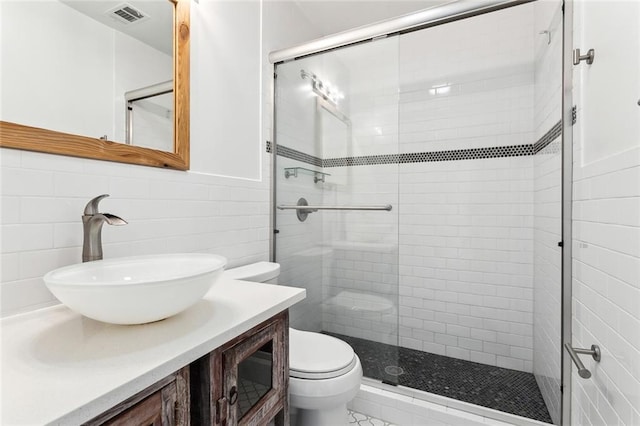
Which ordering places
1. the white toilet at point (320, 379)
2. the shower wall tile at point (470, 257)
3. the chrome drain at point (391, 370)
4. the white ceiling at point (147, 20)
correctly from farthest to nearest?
the shower wall tile at point (470, 257) < the chrome drain at point (391, 370) < the white toilet at point (320, 379) < the white ceiling at point (147, 20)

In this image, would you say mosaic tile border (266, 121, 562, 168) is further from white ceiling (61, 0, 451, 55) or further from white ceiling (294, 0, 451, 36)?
white ceiling (294, 0, 451, 36)

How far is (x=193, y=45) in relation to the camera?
1498mm

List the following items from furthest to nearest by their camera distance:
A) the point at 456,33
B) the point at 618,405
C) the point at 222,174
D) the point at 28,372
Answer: the point at 456,33 < the point at 222,174 < the point at 618,405 < the point at 28,372

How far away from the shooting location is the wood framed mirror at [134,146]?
36.3 inches

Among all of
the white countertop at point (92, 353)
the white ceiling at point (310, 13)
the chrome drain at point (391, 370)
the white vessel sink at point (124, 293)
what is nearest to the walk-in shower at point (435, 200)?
the chrome drain at point (391, 370)

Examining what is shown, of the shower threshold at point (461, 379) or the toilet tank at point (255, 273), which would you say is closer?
the toilet tank at point (255, 273)

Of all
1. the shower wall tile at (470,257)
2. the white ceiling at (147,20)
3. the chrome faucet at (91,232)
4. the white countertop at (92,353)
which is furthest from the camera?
the shower wall tile at (470,257)

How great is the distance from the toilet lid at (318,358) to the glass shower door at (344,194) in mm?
544

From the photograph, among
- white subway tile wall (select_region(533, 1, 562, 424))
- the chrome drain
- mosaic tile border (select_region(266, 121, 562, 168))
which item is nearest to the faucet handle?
mosaic tile border (select_region(266, 121, 562, 168))

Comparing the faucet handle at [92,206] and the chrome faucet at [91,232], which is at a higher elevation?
the faucet handle at [92,206]

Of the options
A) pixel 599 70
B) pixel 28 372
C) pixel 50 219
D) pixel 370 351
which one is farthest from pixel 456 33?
pixel 28 372

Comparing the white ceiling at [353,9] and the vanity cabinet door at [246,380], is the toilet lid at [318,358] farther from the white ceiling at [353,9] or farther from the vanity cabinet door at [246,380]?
the white ceiling at [353,9]

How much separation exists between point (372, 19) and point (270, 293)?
2414 mm

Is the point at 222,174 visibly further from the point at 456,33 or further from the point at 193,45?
the point at 456,33
